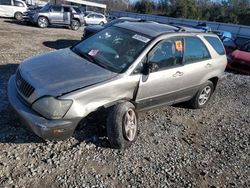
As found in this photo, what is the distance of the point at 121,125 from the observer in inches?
157

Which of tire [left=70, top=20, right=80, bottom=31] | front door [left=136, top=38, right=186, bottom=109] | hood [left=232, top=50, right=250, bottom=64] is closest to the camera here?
front door [left=136, top=38, right=186, bottom=109]

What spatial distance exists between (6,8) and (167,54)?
18.4 meters

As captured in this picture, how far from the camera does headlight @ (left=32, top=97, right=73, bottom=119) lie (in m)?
3.49

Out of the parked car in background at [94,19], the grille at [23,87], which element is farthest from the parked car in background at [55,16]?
the grille at [23,87]

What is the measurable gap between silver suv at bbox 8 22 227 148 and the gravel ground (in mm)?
346

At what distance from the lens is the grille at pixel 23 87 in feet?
12.1

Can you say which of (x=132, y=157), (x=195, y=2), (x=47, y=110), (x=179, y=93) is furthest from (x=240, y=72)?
(x=195, y=2)

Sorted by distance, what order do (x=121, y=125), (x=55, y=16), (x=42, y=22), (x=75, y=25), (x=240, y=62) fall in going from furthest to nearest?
→ 1. (x=75, y=25)
2. (x=55, y=16)
3. (x=42, y=22)
4. (x=240, y=62)
5. (x=121, y=125)

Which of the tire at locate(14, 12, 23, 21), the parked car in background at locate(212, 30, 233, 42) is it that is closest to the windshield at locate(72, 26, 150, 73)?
the parked car in background at locate(212, 30, 233, 42)

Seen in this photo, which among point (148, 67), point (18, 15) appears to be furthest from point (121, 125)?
point (18, 15)

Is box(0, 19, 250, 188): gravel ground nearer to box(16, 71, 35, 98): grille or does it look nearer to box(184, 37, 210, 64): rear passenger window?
box(16, 71, 35, 98): grille

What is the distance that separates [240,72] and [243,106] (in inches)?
160

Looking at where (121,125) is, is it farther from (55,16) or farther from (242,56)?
(55,16)

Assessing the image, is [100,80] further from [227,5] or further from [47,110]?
[227,5]
